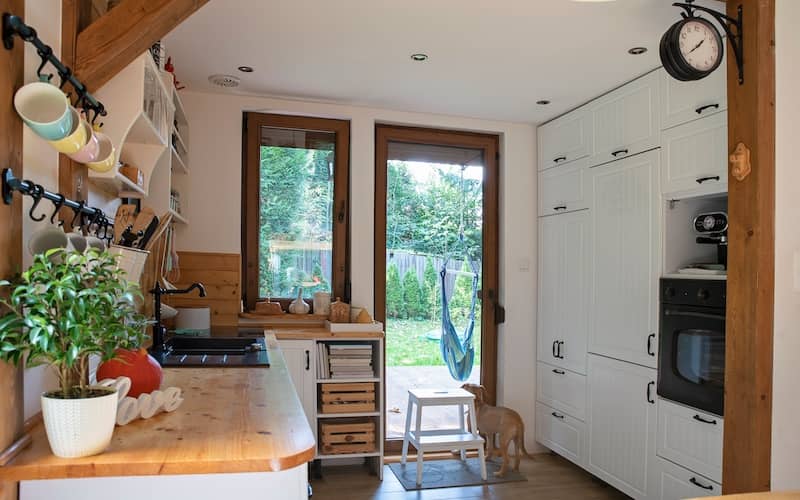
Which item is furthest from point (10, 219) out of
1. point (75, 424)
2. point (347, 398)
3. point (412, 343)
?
point (412, 343)

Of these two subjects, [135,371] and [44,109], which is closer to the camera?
[44,109]

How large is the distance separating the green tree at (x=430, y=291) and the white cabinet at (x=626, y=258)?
116 centimetres

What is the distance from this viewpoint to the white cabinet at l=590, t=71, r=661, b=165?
3.26m

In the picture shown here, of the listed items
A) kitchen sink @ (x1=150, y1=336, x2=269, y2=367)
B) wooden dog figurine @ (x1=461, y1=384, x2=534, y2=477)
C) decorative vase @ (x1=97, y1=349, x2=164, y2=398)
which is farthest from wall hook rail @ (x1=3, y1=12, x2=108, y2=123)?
wooden dog figurine @ (x1=461, y1=384, x2=534, y2=477)

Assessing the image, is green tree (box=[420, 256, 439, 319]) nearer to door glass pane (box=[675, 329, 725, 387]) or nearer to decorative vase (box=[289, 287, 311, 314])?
decorative vase (box=[289, 287, 311, 314])

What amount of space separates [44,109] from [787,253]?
2.26 metres

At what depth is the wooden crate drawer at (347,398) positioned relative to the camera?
146 inches

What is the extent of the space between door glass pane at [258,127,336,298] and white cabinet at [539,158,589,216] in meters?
1.52

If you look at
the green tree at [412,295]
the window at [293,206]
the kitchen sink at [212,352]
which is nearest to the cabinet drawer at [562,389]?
the green tree at [412,295]

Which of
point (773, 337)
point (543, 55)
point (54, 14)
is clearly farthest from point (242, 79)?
point (773, 337)

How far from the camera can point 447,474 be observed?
3.85 meters

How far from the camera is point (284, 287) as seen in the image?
13.5 feet

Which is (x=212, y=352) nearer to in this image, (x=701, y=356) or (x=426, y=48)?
(x=426, y=48)

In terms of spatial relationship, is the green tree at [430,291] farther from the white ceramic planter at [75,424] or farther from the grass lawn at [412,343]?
the white ceramic planter at [75,424]
